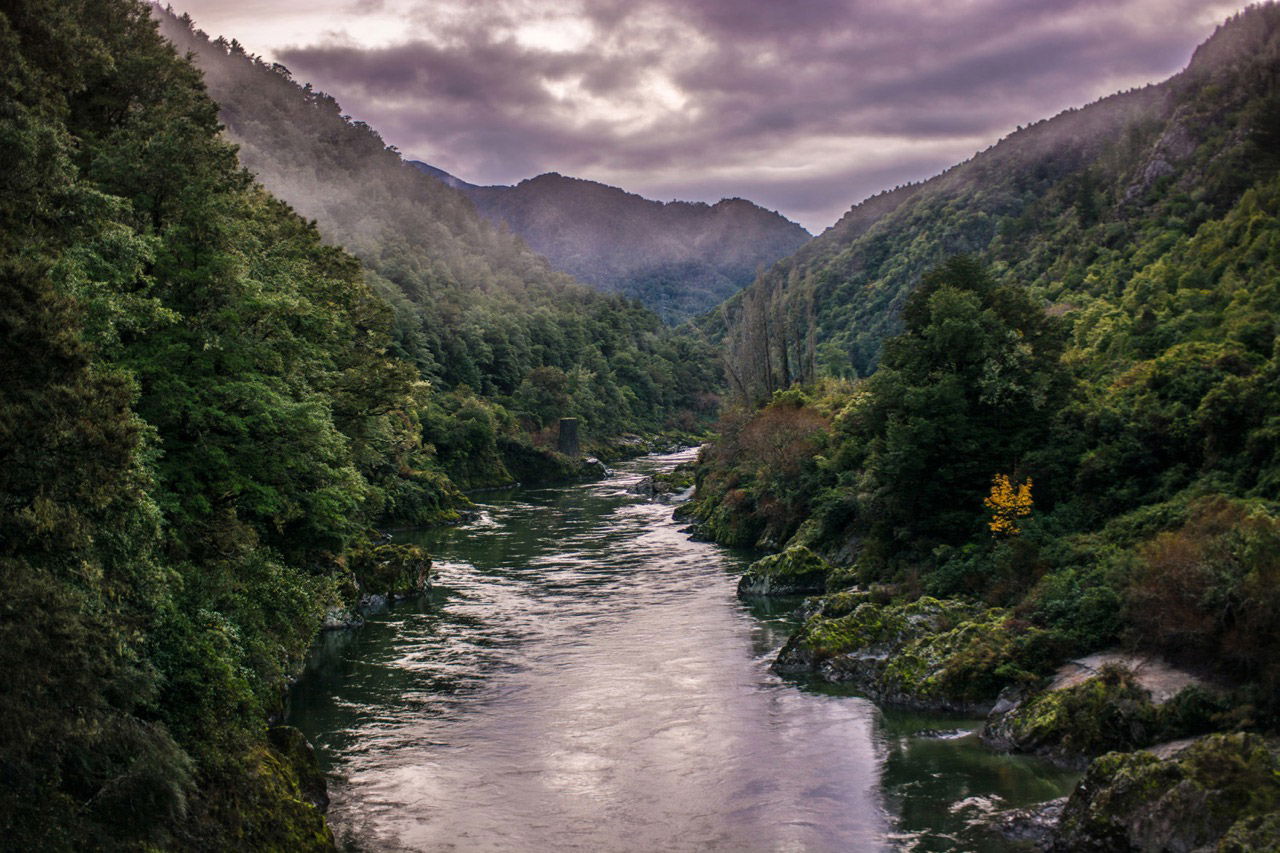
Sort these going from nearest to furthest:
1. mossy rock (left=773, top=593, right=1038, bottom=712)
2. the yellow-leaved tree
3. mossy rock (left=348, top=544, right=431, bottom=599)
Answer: mossy rock (left=773, top=593, right=1038, bottom=712) < the yellow-leaved tree < mossy rock (left=348, top=544, right=431, bottom=599)

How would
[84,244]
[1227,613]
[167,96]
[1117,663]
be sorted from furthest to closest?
[167,96] < [1117,663] < [1227,613] < [84,244]

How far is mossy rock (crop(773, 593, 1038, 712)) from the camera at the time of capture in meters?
26.0

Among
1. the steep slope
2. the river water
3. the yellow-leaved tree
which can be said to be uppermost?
the steep slope

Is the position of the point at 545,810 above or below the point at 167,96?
below

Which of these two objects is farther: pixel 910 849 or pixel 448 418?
pixel 448 418

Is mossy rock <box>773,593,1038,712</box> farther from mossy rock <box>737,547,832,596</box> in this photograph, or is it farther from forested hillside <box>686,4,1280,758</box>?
mossy rock <box>737,547,832,596</box>

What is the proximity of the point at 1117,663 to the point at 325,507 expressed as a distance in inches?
873

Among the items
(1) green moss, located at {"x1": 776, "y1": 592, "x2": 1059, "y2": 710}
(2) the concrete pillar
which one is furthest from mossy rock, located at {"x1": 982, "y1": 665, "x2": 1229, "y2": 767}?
(2) the concrete pillar

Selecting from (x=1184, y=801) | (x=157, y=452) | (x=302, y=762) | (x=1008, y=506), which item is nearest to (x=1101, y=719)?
(x=1184, y=801)

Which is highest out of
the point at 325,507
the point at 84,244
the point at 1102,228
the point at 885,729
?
the point at 1102,228

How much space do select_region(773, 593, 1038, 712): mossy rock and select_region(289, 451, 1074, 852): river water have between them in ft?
3.16

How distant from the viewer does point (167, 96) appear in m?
30.4

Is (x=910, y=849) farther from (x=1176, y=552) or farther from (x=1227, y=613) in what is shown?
(x=1176, y=552)

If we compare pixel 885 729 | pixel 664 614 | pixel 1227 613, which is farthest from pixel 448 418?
pixel 1227 613
